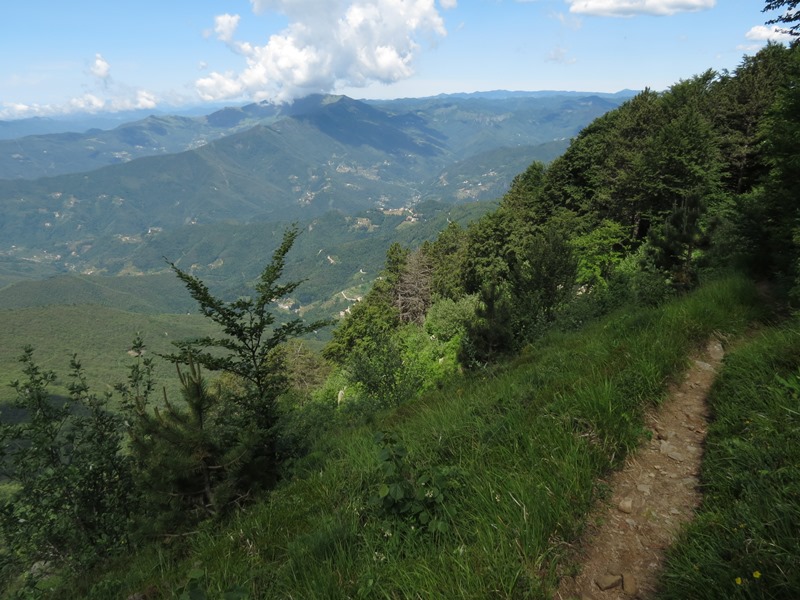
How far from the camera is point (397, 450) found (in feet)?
11.7

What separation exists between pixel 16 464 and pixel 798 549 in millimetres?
14229

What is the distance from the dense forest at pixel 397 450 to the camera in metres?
3.01

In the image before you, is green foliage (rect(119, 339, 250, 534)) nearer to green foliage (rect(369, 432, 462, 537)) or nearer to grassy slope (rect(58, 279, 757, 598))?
grassy slope (rect(58, 279, 757, 598))

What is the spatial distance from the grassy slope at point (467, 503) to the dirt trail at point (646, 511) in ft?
0.57

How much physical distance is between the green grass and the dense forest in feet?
0.08

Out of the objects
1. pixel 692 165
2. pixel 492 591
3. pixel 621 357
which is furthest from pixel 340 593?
pixel 692 165

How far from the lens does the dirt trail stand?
276cm

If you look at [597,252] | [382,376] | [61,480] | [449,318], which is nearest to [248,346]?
[61,480]

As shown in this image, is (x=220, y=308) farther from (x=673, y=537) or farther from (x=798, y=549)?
(x=798, y=549)

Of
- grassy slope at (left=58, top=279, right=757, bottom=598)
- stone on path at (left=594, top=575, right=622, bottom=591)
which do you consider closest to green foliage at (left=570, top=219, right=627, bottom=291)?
grassy slope at (left=58, top=279, right=757, bottom=598)

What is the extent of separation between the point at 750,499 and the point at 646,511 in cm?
83

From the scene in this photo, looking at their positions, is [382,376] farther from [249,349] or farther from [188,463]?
[188,463]

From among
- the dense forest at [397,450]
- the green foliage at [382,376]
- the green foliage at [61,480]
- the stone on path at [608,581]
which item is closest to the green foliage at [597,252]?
the dense forest at [397,450]

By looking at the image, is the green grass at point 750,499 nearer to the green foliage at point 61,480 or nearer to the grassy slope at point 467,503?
the grassy slope at point 467,503
